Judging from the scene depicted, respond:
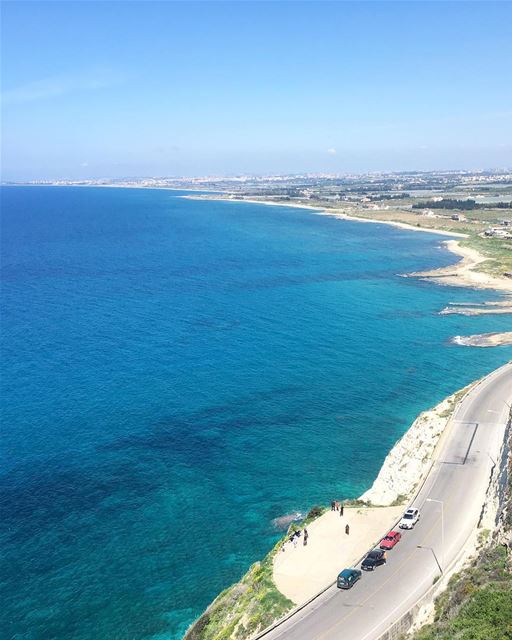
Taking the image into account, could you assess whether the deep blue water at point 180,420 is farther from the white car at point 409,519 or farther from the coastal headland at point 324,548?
the white car at point 409,519

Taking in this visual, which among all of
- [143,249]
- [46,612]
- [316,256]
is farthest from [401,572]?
[143,249]

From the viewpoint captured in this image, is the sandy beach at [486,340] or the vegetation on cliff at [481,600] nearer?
the vegetation on cliff at [481,600]

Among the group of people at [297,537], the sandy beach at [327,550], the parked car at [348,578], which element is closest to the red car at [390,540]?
the sandy beach at [327,550]

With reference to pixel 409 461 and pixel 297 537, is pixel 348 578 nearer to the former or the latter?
pixel 297 537

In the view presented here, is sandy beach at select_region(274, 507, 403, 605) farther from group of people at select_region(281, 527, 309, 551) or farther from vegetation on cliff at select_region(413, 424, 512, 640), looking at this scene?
vegetation on cliff at select_region(413, 424, 512, 640)

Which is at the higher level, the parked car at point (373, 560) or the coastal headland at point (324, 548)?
the parked car at point (373, 560)

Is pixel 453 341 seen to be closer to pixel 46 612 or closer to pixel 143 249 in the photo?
pixel 46 612
